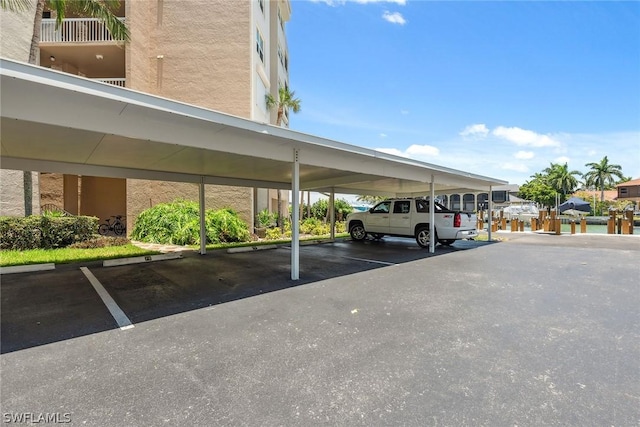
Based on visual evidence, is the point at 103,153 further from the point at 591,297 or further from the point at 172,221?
the point at 591,297

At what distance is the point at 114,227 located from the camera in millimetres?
16125

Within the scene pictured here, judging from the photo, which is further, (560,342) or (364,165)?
(364,165)

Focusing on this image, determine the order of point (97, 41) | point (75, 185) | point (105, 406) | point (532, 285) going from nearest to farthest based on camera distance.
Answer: point (105, 406) → point (532, 285) → point (97, 41) → point (75, 185)

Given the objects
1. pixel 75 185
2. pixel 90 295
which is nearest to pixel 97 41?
pixel 75 185

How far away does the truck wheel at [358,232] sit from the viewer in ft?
47.2

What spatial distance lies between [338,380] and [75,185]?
19119 millimetres

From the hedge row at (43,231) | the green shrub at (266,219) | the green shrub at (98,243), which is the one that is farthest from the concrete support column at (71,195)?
the green shrub at (266,219)

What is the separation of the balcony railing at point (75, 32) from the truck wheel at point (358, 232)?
14.3 m

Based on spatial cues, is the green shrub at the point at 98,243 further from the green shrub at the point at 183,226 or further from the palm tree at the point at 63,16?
the palm tree at the point at 63,16

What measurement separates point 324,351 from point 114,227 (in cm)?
1671

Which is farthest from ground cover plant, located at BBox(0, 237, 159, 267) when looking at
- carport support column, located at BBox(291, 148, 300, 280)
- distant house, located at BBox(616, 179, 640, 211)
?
distant house, located at BBox(616, 179, 640, 211)

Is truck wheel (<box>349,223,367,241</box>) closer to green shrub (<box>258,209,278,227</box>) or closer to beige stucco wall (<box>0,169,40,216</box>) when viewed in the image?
green shrub (<box>258,209,278,227</box>)

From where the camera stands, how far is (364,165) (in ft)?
26.6

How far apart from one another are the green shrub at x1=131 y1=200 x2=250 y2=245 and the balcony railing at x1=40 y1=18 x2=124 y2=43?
847cm
